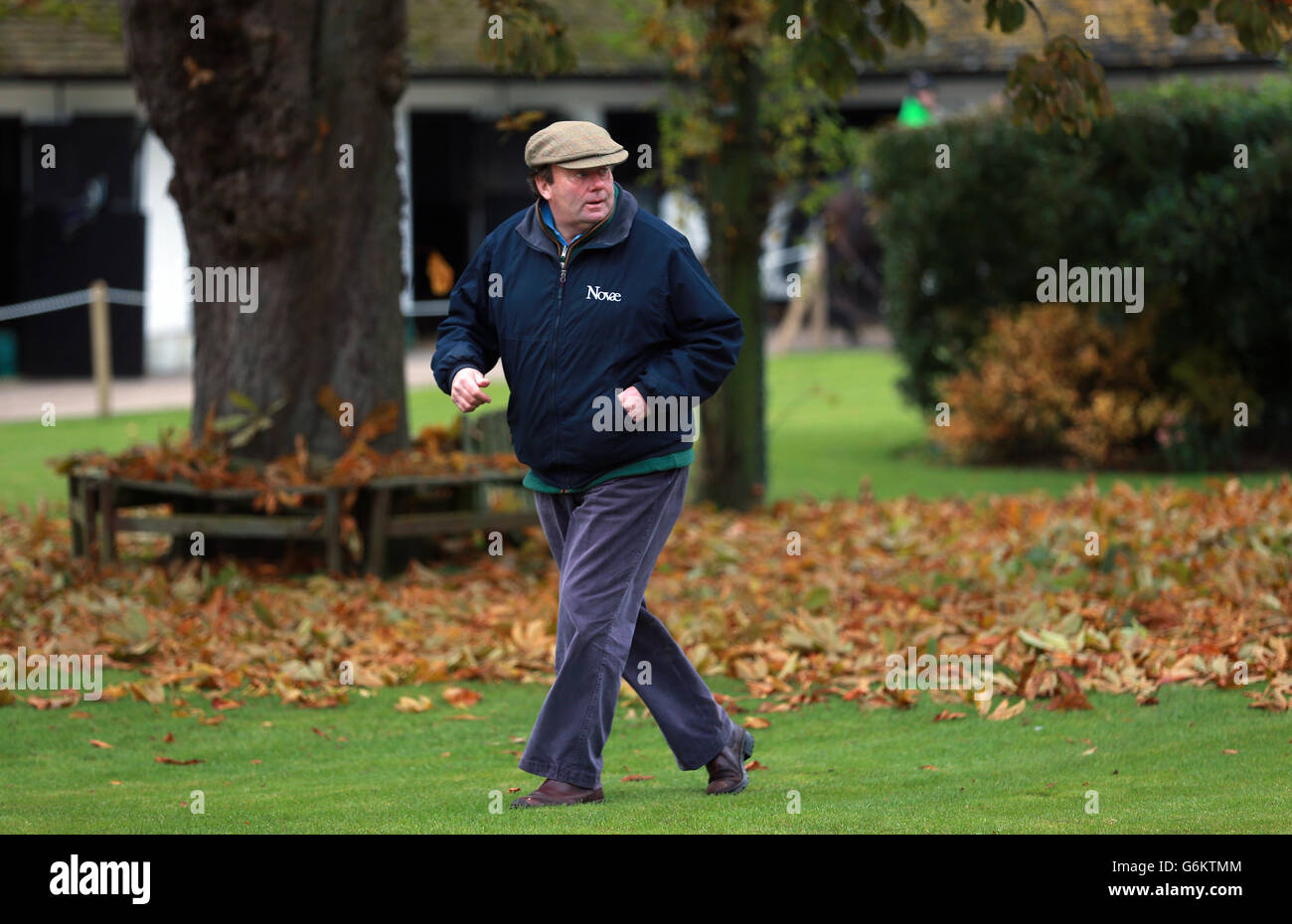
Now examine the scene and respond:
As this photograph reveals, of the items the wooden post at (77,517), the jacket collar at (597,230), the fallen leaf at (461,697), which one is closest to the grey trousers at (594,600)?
the jacket collar at (597,230)

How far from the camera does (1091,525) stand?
1007cm

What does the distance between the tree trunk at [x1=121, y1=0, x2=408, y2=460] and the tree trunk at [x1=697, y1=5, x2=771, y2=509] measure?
2.77 metres

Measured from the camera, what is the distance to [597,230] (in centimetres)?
508

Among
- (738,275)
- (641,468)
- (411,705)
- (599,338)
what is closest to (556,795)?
(641,468)

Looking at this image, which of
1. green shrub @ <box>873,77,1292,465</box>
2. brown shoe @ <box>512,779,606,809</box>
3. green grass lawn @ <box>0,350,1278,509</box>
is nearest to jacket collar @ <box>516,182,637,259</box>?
brown shoe @ <box>512,779,606,809</box>

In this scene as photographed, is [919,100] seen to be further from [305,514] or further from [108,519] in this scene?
[108,519]

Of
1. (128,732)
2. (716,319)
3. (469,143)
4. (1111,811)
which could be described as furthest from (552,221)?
(469,143)

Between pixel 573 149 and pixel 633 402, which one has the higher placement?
pixel 573 149

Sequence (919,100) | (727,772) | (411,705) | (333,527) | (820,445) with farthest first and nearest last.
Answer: (919,100) < (820,445) < (333,527) < (411,705) < (727,772)

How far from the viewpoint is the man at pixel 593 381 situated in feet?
16.5

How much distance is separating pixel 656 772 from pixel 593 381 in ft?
5.19

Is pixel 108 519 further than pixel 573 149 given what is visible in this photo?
Yes

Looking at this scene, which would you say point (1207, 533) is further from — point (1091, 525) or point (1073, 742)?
point (1073, 742)

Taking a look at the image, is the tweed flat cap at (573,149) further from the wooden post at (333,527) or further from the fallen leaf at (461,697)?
the wooden post at (333,527)
